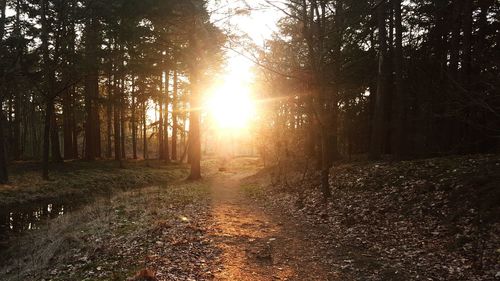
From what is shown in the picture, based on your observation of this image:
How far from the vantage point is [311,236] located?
32.3 ft

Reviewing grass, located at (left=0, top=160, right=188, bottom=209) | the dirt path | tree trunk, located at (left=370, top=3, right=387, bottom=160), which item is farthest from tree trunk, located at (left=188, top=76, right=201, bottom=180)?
tree trunk, located at (left=370, top=3, right=387, bottom=160)

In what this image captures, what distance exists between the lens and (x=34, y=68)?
76.0 ft

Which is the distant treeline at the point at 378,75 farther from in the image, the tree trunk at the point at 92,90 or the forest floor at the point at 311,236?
the tree trunk at the point at 92,90

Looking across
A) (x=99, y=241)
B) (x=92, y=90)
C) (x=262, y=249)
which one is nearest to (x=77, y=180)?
(x=92, y=90)

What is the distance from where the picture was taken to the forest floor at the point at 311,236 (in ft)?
24.0

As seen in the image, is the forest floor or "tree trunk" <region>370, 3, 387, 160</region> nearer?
the forest floor

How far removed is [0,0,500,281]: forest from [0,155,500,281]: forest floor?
2.1 inches

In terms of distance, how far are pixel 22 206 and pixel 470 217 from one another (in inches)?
709

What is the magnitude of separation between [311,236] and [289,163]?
12.4 metres

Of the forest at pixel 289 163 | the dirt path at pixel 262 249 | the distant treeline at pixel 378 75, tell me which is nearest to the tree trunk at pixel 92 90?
the forest at pixel 289 163

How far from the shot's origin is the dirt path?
7418 mm

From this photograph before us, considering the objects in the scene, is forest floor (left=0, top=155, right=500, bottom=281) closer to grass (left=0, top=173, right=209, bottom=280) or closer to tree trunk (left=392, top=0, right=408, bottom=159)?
grass (left=0, top=173, right=209, bottom=280)

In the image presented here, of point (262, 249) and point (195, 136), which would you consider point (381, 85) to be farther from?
point (195, 136)

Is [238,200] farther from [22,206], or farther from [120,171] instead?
[120,171]
